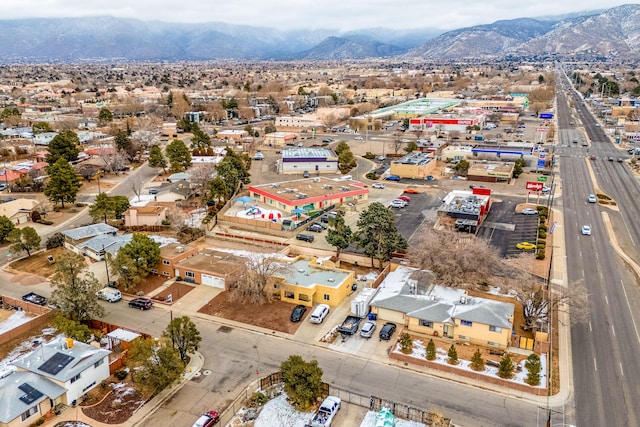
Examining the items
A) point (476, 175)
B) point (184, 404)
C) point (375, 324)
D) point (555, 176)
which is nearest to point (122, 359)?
point (184, 404)

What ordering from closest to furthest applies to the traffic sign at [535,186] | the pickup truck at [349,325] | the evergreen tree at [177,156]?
the pickup truck at [349,325] < the traffic sign at [535,186] < the evergreen tree at [177,156]

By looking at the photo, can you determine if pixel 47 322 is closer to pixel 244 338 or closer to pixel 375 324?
pixel 244 338

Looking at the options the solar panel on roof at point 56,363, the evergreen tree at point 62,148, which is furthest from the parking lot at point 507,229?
the evergreen tree at point 62,148

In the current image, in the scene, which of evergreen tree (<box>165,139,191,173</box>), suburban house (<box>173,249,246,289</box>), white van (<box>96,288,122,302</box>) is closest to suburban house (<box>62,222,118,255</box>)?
white van (<box>96,288,122,302</box>)

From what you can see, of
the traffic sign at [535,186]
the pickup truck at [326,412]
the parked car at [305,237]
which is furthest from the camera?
the traffic sign at [535,186]

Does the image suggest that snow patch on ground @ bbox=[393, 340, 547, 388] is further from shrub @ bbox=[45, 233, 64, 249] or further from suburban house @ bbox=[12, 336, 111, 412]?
shrub @ bbox=[45, 233, 64, 249]

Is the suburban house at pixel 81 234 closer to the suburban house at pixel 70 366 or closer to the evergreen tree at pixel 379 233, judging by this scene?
the suburban house at pixel 70 366
